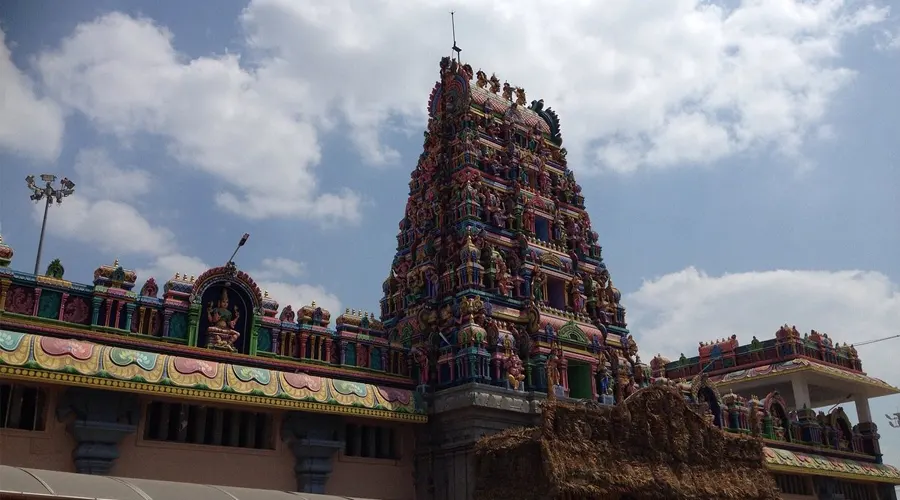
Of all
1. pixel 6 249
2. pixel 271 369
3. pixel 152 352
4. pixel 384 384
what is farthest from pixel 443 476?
pixel 6 249

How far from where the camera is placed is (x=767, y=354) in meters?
A: 46.6

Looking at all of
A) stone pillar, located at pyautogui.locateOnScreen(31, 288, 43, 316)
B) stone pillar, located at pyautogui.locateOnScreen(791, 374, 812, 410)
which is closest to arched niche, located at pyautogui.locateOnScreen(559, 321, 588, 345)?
stone pillar, located at pyautogui.locateOnScreen(31, 288, 43, 316)

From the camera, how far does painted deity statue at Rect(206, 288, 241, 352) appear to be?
2511cm

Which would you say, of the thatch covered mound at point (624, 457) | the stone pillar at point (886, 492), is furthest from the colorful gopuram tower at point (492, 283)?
the stone pillar at point (886, 492)

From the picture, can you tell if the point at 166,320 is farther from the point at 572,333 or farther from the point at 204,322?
the point at 572,333

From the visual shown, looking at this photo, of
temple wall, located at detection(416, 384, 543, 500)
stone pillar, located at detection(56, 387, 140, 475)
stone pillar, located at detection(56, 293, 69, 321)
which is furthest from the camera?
temple wall, located at detection(416, 384, 543, 500)

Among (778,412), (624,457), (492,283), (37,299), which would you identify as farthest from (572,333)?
(37,299)

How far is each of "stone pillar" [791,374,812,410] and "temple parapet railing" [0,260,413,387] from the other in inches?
1030

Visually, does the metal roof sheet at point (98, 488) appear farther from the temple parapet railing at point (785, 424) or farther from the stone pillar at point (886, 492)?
the stone pillar at point (886, 492)

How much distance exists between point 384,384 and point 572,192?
44.6ft

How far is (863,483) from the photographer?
45.5 m

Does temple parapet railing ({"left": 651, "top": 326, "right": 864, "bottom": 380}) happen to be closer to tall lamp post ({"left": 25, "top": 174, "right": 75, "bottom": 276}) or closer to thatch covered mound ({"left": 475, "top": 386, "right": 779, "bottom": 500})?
thatch covered mound ({"left": 475, "top": 386, "right": 779, "bottom": 500})

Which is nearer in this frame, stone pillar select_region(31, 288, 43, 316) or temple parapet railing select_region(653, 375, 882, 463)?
stone pillar select_region(31, 288, 43, 316)

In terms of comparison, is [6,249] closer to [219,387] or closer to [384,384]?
[219,387]
